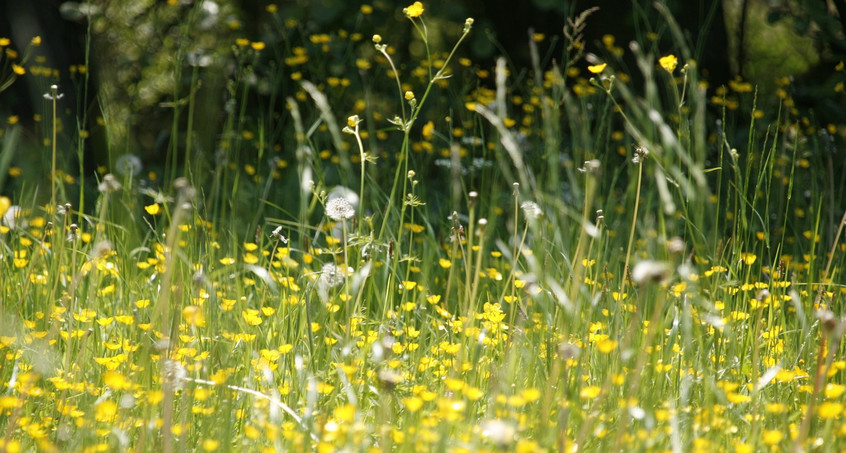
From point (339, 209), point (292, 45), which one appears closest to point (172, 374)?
point (339, 209)

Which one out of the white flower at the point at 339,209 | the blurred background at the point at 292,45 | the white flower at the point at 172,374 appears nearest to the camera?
the white flower at the point at 172,374

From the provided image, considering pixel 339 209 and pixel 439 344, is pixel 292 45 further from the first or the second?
pixel 439 344

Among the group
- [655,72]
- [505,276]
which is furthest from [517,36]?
[505,276]

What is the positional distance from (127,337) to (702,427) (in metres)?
1.24

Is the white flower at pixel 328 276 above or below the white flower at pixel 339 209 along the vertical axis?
below

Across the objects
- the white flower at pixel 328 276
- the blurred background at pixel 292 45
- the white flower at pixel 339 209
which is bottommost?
the blurred background at pixel 292 45

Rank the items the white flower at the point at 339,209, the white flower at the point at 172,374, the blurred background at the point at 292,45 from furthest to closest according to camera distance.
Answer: the blurred background at the point at 292,45, the white flower at the point at 339,209, the white flower at the point at 172,374

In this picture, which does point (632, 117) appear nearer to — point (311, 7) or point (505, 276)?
point (311, 7)

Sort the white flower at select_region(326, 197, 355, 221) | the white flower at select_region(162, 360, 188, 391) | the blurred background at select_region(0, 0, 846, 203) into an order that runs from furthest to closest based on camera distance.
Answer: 1. the blurred background at select_region(0, 0, 846, 203)
2. the white flower at select_region(326, 197, 355, 221)
3. the white flower at select_region(162, 360, 188, 391)

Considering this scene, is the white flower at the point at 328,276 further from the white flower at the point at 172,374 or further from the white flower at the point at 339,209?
the white flower at the point at 172,374

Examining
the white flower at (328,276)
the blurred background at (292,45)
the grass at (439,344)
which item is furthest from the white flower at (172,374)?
the blurred background at (292,45)

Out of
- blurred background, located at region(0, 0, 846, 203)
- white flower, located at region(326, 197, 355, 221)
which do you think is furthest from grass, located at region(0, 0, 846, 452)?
blurred background, located at region(0, 0, 846, 203)

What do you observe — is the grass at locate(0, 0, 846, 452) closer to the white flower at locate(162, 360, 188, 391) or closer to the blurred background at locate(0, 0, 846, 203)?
the white flower at locate(162, 360, 188, 391)

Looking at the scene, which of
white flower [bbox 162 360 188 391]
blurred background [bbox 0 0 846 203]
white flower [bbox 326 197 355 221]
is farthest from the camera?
blurred background [bbox 0 0 846 203]
